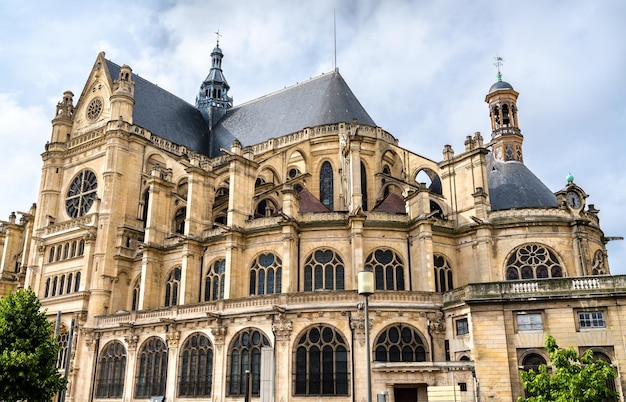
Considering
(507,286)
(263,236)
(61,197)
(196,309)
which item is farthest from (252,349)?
(61,197)

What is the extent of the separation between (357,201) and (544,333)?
492 inches

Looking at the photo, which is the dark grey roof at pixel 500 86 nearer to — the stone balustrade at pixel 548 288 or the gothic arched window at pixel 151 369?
the stone balustrade at pixel 548 288

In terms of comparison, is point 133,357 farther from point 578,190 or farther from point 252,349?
point 578,190

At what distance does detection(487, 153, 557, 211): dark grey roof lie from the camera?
35.0 metres

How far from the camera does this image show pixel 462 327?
2736 cm

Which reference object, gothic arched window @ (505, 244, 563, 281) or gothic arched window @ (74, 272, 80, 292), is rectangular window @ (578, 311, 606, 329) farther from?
gothic arched window @ (74, 272, 80, 292)

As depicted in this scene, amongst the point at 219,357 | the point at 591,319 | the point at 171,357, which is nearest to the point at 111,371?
the point at 171,357

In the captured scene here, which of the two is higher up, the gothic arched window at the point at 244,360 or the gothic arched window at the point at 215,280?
the gothic arched window at the point at 215,280

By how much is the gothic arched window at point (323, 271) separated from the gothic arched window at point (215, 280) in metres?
5.69

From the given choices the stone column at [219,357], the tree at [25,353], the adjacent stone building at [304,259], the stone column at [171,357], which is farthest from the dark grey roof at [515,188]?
the tree at [25,353]

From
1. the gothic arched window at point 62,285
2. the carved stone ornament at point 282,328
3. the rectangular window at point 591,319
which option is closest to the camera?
the rectangular window at point 591,319

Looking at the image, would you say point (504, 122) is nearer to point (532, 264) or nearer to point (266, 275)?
point (532, 264)

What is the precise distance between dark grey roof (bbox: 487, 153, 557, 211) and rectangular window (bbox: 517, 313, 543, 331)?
10822 millimetres

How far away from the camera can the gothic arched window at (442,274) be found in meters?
32.1
